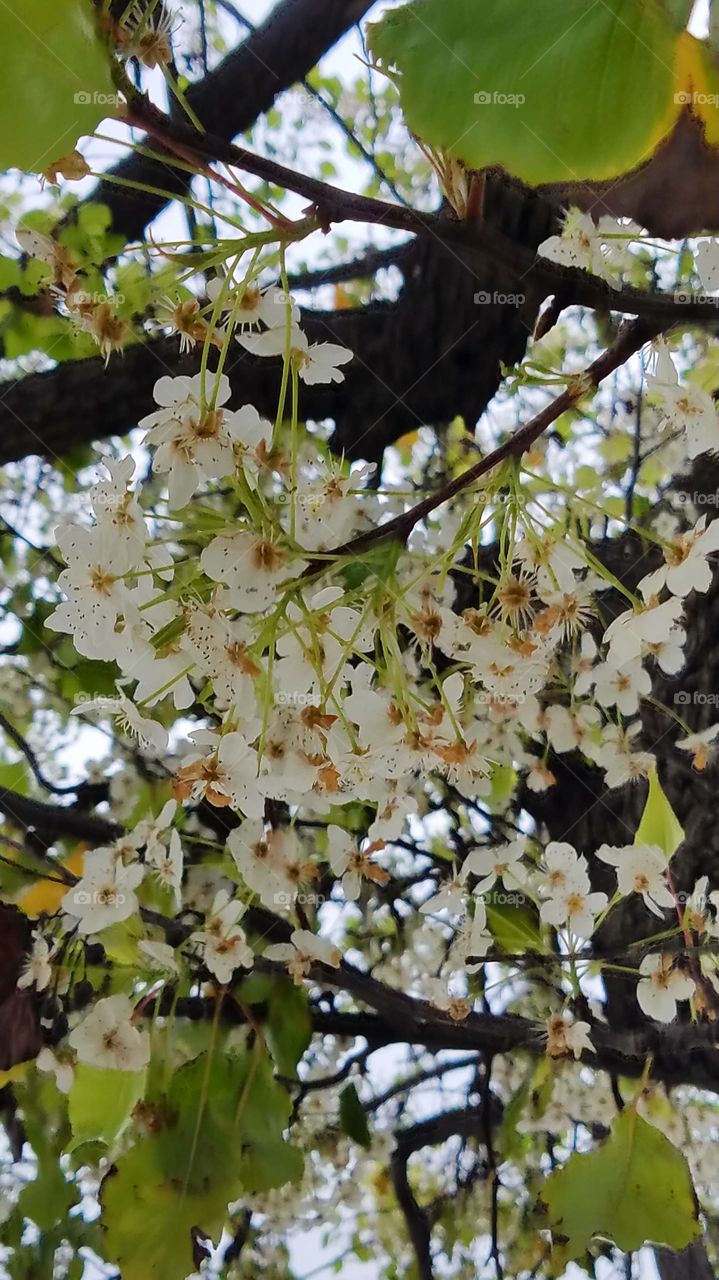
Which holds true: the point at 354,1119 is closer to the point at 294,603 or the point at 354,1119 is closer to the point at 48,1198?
the point at 48,1198

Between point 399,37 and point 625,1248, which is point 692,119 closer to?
point 399,37

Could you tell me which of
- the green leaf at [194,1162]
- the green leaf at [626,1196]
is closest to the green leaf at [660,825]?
the green leaf at [626,1196]

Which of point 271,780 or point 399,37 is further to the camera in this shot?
point 271,780

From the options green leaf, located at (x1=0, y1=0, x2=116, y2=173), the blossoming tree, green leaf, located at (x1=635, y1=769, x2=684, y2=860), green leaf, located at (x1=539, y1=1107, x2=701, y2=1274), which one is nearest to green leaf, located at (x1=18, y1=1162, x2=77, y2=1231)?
the blossoming tree

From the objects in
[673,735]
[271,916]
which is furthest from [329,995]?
[673,735]

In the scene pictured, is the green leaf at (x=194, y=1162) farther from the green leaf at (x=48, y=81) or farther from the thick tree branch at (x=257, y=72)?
the thick tree branch at (x=257, y=72)

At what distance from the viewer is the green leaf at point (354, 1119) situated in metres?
0.78

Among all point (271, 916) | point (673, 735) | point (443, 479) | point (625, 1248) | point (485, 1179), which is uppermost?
point (443, 479)

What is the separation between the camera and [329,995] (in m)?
0.83

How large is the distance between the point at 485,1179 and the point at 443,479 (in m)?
0.80

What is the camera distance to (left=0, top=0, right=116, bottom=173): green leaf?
215 mm

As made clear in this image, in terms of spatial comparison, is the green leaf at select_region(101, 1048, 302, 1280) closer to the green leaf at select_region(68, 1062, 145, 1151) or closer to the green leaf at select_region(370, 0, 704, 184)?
the green leaf at select_region(68, 1062, 145, 1151)

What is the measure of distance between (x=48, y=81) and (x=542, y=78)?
4.9 inches

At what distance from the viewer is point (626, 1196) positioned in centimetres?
59
